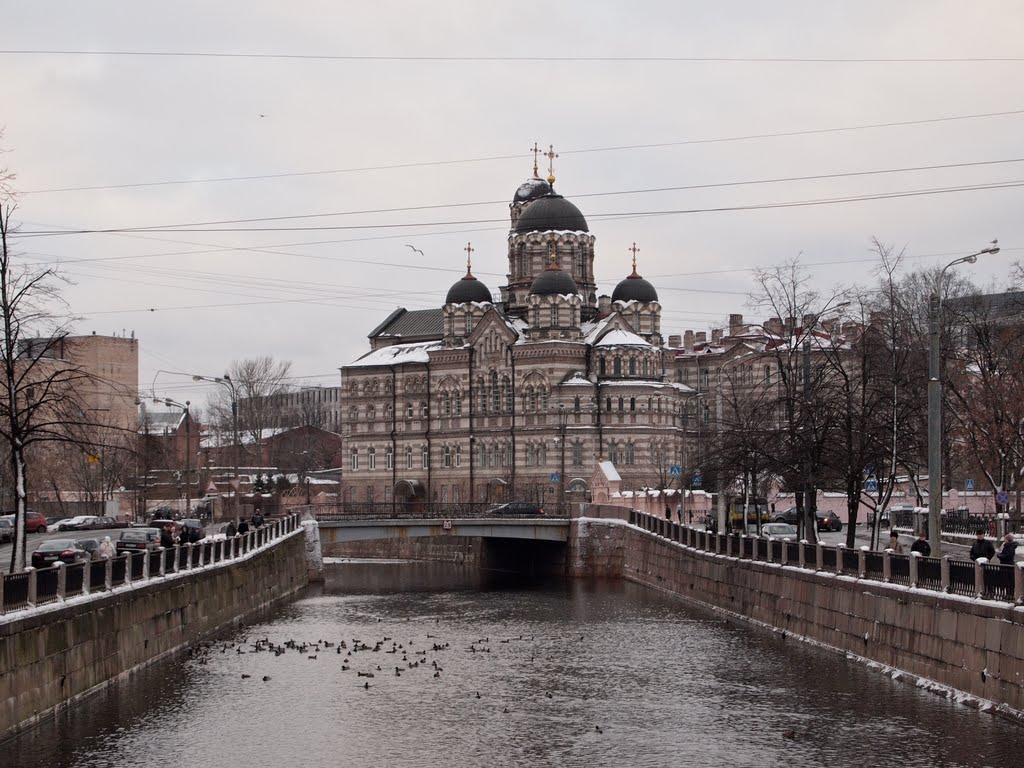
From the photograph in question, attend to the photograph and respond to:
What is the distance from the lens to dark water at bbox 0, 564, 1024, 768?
2992 cm

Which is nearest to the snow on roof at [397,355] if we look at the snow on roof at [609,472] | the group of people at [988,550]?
the snow on roof at [609,472]

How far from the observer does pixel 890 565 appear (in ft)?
123

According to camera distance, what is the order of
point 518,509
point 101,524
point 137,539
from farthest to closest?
point 518,509 → point 101,524 → point 137,539

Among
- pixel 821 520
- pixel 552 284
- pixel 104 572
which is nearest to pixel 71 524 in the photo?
pixel 821 520

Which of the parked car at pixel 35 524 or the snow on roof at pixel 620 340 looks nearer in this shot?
the parked car at pixel 35 524

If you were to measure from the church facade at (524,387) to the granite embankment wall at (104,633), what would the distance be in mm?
52155

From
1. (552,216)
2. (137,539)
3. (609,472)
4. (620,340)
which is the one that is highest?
(552,216)

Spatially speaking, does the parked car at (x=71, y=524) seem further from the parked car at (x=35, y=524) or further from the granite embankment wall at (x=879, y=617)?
the granite embankment wall at (x=879, y=617)

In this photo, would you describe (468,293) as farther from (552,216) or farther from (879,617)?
(879,617)

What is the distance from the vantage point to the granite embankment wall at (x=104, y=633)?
29.4 meters

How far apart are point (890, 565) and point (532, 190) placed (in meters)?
94.6

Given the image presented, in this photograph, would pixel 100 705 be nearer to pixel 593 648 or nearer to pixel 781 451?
pixel 593 648

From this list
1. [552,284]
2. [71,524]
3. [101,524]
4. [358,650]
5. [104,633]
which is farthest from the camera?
[552,284]

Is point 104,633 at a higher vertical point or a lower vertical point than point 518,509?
lower
